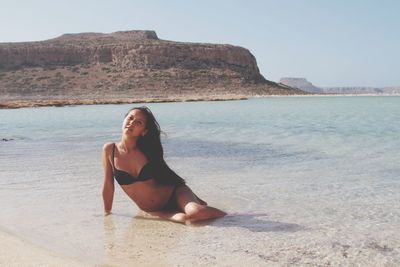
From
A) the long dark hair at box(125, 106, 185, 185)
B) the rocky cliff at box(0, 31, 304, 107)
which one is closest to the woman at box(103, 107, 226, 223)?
the long dark hair at box(125, 106, 185, 185)

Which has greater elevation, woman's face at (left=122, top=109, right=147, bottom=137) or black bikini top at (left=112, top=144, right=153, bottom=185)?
woman's face at (left=122, top=109, right=147, bottom=137)

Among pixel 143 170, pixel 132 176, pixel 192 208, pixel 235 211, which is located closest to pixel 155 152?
pixel 143 170

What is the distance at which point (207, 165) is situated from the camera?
8.85 metres

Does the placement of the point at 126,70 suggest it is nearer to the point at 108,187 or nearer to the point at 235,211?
the point at 108,187

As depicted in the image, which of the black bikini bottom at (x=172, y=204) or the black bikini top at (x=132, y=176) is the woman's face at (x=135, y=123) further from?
the black bikini bottom at (x=172, y=204)

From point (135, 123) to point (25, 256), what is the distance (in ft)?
6.27

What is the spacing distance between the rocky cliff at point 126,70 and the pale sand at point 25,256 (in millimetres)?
65482

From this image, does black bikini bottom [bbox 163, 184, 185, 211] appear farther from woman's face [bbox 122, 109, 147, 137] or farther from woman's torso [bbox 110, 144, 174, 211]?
woman's face [bbox 122, 109, 147, 137]

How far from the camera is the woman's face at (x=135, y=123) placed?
5.20m

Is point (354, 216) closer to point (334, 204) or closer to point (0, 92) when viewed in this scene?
point (334, 204)

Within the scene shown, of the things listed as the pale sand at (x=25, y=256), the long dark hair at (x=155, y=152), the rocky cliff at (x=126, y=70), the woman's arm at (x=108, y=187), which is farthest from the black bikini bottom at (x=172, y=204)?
the rocky cliff at (x=126, y=70)

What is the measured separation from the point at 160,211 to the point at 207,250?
1417 mm

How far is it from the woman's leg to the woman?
0.01m

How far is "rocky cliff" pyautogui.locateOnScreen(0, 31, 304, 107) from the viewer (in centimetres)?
7356
